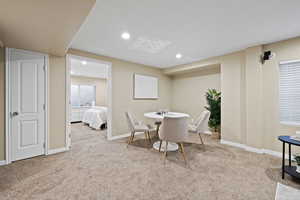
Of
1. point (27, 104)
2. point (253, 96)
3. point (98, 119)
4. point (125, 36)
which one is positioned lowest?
point (98, 119)

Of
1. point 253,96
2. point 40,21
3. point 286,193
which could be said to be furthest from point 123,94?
point 286,193

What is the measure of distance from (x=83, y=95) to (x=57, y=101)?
4.75 m

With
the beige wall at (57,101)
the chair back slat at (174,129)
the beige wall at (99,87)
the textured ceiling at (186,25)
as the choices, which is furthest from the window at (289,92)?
the beige wall at (99,87)

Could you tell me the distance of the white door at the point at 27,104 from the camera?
8.29 feet

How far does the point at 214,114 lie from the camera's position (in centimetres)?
398

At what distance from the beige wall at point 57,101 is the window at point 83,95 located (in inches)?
177

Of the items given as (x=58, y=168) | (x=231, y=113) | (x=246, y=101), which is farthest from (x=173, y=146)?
(x=58, y=168)

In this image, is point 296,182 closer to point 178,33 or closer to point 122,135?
point 178,33

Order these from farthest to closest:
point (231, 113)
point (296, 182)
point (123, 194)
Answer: point (231, 113) < point (296, 182) < point (123, 194)

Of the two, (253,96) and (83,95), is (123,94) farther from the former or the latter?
(83,95)

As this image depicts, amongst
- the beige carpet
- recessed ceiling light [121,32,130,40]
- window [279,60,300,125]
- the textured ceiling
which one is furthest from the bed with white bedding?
window [279,60,300,125]

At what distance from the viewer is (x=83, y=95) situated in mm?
7469

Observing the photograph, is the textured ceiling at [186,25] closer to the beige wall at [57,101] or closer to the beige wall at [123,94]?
the beige wall at [57,101]

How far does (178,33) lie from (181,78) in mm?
3034
